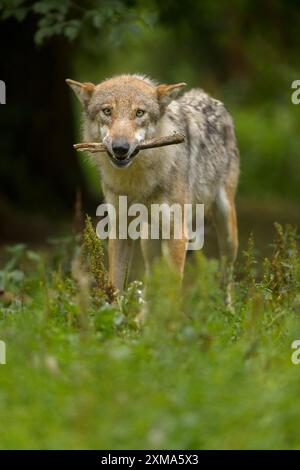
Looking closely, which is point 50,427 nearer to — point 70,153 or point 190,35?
point 70,153

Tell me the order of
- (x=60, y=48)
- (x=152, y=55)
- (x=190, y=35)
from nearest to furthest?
(x=60, y=48)
(x=190, y=35)
(x=152, y=55)

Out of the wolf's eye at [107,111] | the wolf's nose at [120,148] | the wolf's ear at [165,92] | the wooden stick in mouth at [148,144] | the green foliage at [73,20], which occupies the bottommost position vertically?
the wolf's nose at [120,148]

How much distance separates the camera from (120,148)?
5.53 m

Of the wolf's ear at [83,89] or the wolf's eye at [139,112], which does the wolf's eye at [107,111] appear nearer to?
the wolf's eye at [139,112]

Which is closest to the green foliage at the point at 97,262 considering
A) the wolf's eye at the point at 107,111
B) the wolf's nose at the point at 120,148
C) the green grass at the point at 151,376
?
the green grass at the point at 151,376

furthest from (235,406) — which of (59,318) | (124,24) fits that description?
(124,24)

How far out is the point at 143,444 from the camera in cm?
345

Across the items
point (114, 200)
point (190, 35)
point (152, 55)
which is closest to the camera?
point (114, 200)

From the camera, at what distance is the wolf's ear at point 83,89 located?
6.15 metres

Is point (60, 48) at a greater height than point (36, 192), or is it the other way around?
point (60, 48)

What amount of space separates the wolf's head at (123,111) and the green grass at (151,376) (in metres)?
1.03

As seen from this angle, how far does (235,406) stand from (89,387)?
1.95ft

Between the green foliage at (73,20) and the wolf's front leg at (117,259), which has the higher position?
the green foliage at (73,20)

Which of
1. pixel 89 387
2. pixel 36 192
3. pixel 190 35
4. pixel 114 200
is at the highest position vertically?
pixel 190 35
